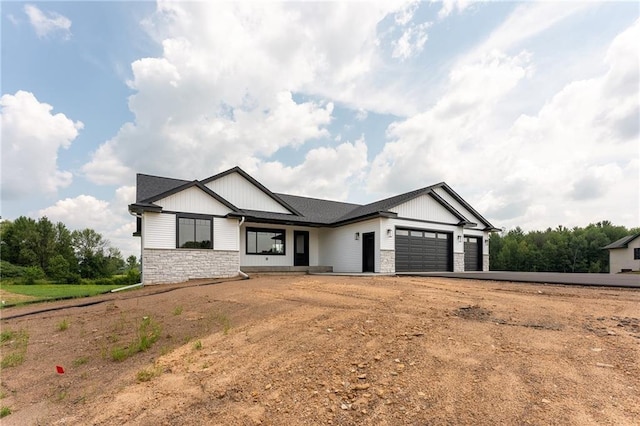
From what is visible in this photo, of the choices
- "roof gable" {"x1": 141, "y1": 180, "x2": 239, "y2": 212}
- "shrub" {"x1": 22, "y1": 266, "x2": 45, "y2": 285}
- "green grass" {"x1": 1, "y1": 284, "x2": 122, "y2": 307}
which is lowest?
"shrub" {"x1": 22, "y1": 266, "x2": 45, "y2": 285}

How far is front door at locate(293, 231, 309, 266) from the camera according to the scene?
18008 mm

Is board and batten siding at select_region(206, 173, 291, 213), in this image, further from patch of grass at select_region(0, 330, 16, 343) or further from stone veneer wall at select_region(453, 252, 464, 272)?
patch of grass at select_region(0, 330, 16, 343)

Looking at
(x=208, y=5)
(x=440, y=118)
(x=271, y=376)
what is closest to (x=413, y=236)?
(x=440, y=118)

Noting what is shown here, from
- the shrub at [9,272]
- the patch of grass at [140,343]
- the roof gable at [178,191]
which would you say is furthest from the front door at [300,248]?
the shrub at [9,272]

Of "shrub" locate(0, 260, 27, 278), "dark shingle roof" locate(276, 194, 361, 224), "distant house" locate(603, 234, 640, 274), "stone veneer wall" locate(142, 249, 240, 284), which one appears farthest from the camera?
"distant house" locate(603, 234, 640, 274)

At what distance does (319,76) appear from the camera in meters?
14.0

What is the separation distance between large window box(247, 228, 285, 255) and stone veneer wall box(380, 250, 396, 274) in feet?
18.3

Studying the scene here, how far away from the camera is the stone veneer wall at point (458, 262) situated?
17422mm

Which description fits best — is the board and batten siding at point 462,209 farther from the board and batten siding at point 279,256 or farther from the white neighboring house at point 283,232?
the board and batten siding at point 279,256

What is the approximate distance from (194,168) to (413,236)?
13029 millimetres

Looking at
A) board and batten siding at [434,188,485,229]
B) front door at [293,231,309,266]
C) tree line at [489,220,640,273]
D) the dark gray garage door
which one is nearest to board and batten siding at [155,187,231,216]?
front door at [293,231,309,266]

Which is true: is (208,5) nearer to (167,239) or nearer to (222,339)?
(167,239)

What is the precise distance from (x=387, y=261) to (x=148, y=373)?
12438 mm

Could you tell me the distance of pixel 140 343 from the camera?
4.59 meters
